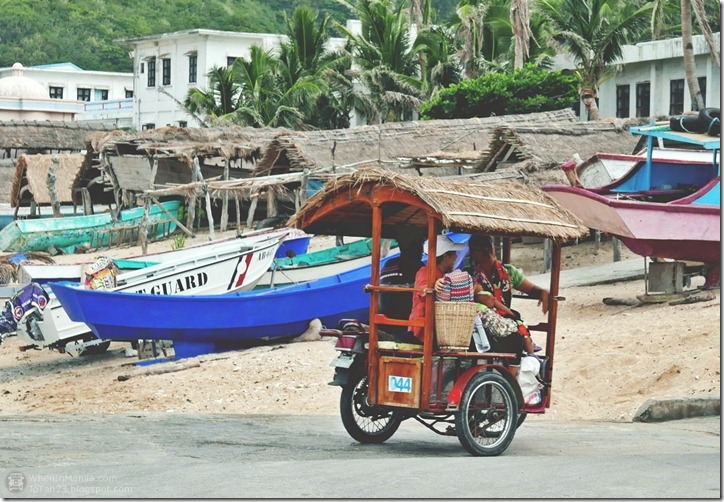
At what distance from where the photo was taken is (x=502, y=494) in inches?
282

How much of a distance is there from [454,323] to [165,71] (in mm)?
52761

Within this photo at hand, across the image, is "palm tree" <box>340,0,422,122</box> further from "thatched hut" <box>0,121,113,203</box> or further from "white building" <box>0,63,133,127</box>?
"white building" <box>0,63,133,127</box>

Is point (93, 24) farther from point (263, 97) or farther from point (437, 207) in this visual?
point (437, 207)

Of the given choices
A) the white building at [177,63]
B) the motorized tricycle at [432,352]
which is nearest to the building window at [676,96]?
the white building at [177,63]

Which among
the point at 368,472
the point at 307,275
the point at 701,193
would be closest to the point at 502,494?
the point at 368,472

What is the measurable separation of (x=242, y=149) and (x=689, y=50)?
40.0 feet

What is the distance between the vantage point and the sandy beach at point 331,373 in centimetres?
1358

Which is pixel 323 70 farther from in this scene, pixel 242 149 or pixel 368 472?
pixel 368 472

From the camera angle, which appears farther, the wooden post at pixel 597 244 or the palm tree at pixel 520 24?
the palm tree at pixel 520 24

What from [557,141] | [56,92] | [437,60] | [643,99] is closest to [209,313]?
[557,141]

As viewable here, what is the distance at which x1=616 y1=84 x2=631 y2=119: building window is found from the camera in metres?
43.8

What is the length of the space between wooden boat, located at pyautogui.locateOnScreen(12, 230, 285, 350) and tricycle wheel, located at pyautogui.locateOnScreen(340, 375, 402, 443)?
874 cm

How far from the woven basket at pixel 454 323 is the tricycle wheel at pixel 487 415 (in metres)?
0.33

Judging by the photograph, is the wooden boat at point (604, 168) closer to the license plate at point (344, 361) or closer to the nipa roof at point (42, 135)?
the license plate at point (344, 361)
